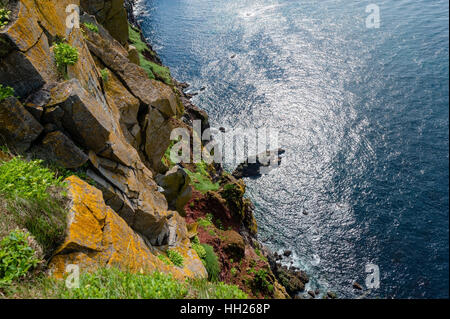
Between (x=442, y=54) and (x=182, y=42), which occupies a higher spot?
(x=182, y=42)

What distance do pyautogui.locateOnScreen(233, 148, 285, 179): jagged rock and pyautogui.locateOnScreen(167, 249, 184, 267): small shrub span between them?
41.8 metres

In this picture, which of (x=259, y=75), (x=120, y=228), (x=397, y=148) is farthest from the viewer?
(x=259, y=75)

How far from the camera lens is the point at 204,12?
111125 mm

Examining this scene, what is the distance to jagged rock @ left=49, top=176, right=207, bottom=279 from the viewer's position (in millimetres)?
7399

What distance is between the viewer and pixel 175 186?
2409 centimetres

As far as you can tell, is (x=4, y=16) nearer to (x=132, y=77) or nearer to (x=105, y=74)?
(x=105, y=74)

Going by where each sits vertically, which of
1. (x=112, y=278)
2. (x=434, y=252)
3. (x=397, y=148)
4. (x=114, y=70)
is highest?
(x=114, y=70)

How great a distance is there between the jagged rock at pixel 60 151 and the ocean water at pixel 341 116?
80.9 feet

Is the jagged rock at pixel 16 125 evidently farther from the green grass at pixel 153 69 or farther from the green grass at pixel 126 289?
the green grass at pixel 153 69

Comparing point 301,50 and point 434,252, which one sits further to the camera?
point 301,50

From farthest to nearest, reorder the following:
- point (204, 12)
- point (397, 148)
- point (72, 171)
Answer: point (204, 12) → point (397, 148) → point (72, 171)

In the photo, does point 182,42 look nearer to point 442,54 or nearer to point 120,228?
point 442,54

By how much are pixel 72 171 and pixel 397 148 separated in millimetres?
58164
